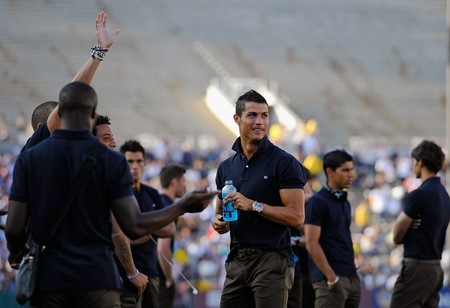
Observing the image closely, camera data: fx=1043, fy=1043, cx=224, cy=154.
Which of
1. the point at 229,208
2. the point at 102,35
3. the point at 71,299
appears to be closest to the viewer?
the point at 71,299

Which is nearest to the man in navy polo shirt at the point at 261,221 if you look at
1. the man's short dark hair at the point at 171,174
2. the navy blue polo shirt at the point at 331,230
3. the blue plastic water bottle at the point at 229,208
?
the blue plastic water bottle at the point at 229,208

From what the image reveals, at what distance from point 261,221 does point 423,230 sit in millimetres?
2934

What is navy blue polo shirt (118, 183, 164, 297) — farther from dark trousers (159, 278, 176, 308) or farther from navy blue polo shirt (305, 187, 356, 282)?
dark trousers (159, 278, 176, 308)

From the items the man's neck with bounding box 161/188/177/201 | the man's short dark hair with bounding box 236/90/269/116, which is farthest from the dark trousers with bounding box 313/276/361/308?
the man's short dark hair with bounding box 236/90/269/116

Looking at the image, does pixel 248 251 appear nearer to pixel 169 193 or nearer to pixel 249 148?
pixel 249 148

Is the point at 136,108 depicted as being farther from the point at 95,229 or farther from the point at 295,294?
the point at 95,229

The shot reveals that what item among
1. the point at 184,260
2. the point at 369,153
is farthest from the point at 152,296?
the point at 369,153

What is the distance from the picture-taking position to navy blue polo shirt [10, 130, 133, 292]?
570 cm

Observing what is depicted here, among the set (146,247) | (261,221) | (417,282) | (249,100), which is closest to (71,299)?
(261,221)

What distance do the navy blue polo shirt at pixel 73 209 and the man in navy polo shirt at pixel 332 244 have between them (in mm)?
4235

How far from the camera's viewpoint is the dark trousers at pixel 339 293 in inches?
388

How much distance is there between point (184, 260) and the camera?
2391 cm

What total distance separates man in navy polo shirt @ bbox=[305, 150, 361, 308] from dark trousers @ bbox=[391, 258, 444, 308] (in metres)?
0.47

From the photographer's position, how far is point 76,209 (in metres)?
5.74
